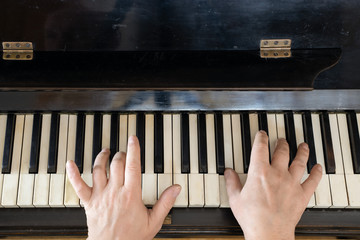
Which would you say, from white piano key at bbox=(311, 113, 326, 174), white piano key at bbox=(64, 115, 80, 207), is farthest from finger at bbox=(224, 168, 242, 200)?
white piano key at bbox=(64, 115, 80, 207)

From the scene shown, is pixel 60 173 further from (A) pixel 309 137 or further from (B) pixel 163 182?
(A) pixel 309 137

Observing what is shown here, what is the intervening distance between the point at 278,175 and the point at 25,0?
1.01 metres

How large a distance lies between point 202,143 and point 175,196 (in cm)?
22

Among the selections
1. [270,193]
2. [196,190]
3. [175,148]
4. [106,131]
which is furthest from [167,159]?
[270,193]

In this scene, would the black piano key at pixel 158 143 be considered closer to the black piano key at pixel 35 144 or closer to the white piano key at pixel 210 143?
the white piano key at pixel 210 143

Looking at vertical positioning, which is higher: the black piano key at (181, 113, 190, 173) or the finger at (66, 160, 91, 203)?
the black piano key at (181, 113, 190, 173)

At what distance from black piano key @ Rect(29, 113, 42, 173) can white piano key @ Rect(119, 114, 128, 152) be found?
31 centimetres

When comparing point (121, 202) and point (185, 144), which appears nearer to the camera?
point (121, 202)

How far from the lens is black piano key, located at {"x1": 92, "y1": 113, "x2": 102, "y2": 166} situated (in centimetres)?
113

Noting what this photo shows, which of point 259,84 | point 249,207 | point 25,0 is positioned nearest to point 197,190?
point 249,207

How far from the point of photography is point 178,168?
1126 mm

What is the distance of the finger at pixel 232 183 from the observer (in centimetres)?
106

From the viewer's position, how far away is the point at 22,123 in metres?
1.17

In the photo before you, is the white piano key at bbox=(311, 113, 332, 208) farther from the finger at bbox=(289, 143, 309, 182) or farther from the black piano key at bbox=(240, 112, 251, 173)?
the black piano key at bbox=(240, 112, 251, 173)
